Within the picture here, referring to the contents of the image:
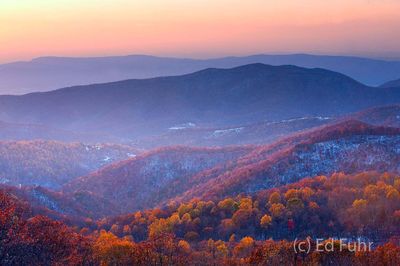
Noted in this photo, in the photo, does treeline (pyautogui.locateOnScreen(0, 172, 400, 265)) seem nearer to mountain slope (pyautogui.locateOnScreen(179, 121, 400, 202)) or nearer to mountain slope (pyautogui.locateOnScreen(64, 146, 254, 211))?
mountain slope (pyautogui.locateOnScreen(179, 121, 400, 202))

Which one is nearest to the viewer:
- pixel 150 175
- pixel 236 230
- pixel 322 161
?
pixel 236 230

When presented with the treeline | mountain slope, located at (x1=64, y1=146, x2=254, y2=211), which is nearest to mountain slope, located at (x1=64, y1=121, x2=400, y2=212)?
mountain slope, located at (x1=64, y1=146, x2=254, y2=211)

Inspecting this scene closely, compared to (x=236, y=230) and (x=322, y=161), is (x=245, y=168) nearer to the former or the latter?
(x=322, y=161)

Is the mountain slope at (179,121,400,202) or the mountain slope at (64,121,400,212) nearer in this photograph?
the mountain slope at (179,121,400,202)

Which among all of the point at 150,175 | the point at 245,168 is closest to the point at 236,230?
the point at 245,168

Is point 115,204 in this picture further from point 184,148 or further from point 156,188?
point 184,148

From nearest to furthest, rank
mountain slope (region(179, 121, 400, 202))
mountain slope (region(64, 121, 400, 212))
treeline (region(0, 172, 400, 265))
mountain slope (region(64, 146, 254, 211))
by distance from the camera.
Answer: treeline (region(0, 172, 400, 265)) < mountain slope (region(179, 121, 400, 202)) < mountain slope (region(64, 121, 400, 212)) < mountain slope (region(64, 146, 254, 211))

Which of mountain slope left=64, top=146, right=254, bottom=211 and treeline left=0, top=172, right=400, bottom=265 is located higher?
treeline left=0, top=172, right=400, bottom=265

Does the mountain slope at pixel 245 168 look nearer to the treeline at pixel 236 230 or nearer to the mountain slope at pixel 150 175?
the mountain slope at pixel 150 175

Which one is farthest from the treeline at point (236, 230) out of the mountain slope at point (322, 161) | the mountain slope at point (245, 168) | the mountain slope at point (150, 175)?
the mountain slope at point (150, 175)

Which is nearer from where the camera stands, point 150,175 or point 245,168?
point 245,168

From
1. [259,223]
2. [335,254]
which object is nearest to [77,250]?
[335,254]
